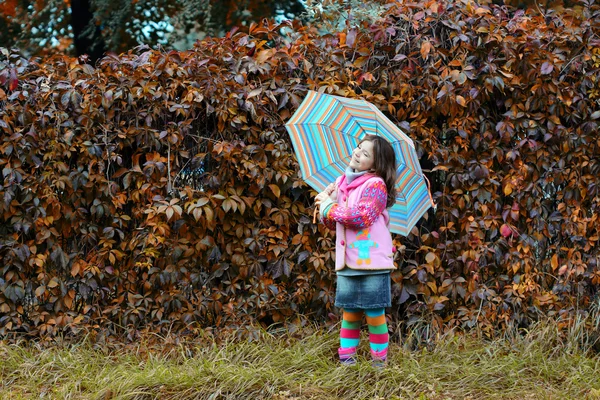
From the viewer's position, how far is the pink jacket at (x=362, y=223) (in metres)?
3.46

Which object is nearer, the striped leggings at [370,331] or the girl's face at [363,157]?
the girl's face at [363,157]

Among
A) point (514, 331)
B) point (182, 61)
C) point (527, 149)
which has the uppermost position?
point (182, 61)

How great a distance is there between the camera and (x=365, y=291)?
363 centimetres

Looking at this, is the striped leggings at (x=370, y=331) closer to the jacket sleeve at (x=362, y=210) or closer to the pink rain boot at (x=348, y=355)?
the pink rain boot at (x=348, y=355)

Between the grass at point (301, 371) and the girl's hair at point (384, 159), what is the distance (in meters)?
1.10

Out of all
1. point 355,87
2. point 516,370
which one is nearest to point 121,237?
point 355,87

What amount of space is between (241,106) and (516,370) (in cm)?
236

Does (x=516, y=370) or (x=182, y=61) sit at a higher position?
(x=182, y=61)

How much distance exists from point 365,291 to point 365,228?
37 cm

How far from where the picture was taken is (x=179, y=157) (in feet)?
14.1

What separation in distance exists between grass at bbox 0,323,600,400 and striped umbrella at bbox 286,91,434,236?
0.89 meters

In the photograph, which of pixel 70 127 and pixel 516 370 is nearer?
pixel 516 370

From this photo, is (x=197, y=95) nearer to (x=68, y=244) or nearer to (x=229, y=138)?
(x=229, y=138)

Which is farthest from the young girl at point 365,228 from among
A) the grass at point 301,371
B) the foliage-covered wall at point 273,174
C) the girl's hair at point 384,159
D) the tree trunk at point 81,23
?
the tree trunk at point 81,23
